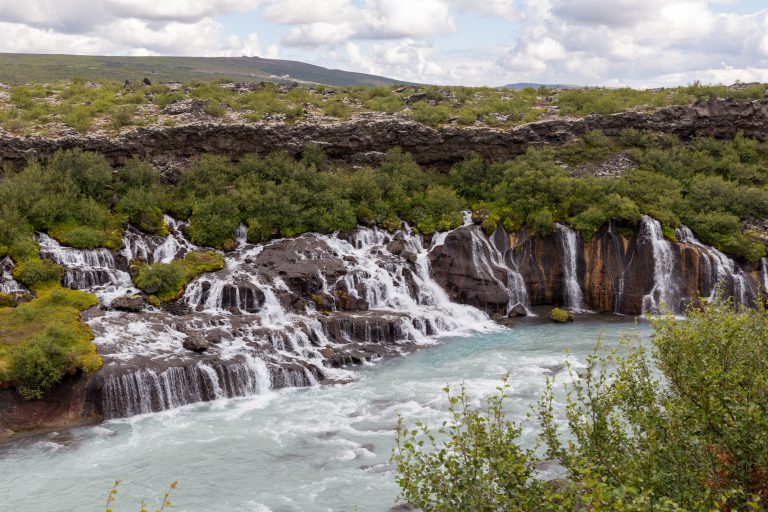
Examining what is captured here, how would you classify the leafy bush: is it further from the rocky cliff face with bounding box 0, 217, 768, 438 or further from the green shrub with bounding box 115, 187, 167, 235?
the green shrub with bounding box 115, 187, 167, 235

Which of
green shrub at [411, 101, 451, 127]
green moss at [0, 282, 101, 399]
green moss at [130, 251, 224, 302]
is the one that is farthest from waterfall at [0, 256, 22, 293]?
green shrub at [411, 101, 451, 127]

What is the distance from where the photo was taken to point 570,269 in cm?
4006

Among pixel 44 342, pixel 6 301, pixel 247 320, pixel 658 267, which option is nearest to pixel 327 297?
pixel 247 320

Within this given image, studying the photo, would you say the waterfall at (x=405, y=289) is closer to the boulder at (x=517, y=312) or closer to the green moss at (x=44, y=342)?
the boulder at (x=517, y=312)

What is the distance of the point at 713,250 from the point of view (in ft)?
127

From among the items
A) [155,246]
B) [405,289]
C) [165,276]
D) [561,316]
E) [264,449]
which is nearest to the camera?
[264,449]

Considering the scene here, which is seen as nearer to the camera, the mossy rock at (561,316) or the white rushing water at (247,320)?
the white rushing water at (247,320)

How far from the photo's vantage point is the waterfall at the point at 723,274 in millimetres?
37281

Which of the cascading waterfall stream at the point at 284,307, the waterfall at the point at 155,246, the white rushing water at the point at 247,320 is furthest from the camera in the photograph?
the waterfall at the point at 155,246

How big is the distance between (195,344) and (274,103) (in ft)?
104

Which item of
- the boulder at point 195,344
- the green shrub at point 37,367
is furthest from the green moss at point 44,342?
the boulder at point 195,344

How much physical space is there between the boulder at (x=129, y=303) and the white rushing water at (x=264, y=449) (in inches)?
332

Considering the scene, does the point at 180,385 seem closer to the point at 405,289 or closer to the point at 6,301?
the point at 6,301

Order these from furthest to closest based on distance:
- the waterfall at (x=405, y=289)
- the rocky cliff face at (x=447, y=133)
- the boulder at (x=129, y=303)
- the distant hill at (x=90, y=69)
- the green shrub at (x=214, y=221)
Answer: the distant hill at (x=90, y=69)
the rocky cliff face at (x=447, y=133)
the green shrub at (x=214, y=221)
the waterfall at (x=405, y=289)
the boulder at (x=129, y=303)
